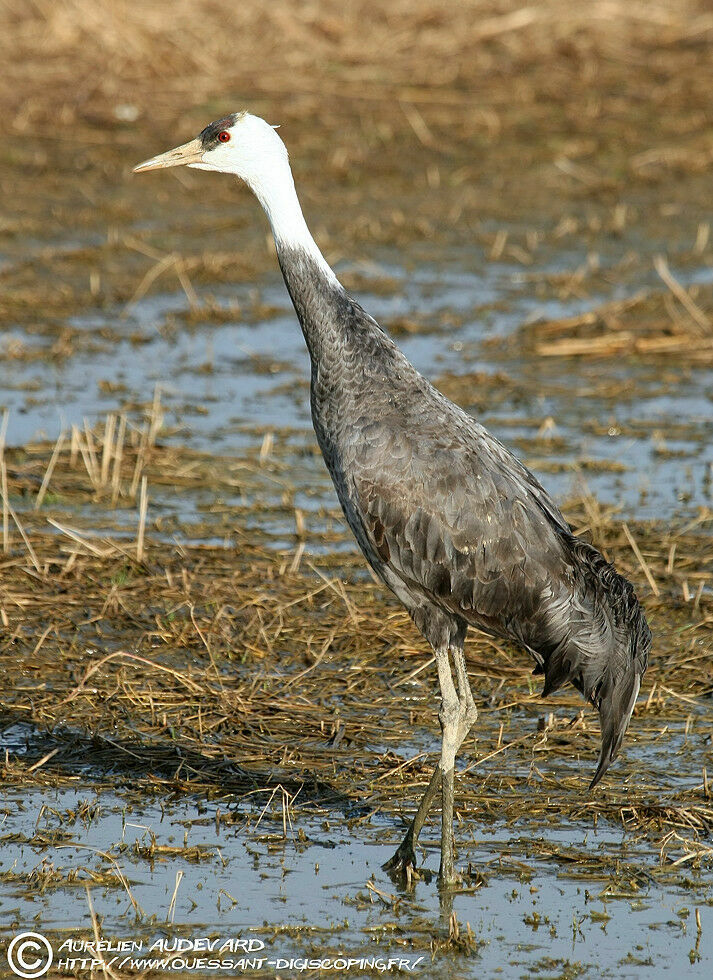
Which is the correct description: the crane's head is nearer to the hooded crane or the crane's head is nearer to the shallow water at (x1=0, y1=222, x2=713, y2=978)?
the hooded crane

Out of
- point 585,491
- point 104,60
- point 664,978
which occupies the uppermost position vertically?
point 104,60

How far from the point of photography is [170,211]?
12.8 meters

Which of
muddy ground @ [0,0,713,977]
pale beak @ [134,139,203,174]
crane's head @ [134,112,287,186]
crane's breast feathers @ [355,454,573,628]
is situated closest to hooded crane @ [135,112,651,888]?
crane's breast feathers @ [355,454,573,628]

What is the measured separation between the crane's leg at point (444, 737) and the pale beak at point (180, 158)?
185cm

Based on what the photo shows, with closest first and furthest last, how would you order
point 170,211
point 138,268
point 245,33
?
point 138,268, point 170,211, point 245,33

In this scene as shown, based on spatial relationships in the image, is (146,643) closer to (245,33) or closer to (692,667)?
(692,667)

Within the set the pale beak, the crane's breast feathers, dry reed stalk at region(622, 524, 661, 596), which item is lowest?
dry reed stalk at region(622, 524, 661, 596)

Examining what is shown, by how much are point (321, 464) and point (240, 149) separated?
3073 mm

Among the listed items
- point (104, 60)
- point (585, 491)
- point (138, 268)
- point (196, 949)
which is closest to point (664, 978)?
point (196, 949)

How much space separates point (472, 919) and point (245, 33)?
13174mm

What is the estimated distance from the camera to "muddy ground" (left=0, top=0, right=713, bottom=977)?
4680mm

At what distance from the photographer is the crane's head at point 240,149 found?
207 inches

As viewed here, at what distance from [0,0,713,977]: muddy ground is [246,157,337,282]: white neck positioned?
1.56 metres

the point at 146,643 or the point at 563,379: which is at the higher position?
the point at 563,379
